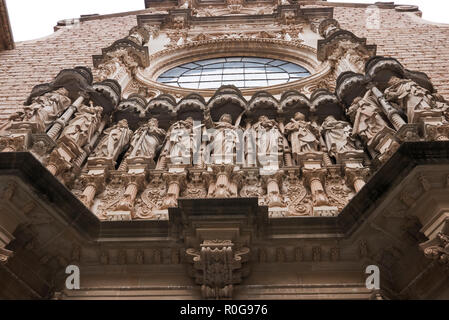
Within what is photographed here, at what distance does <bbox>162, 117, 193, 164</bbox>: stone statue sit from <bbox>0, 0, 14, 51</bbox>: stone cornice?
924 cm

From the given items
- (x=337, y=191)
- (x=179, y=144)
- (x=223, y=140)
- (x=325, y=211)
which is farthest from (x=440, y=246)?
(x=179, y=144)

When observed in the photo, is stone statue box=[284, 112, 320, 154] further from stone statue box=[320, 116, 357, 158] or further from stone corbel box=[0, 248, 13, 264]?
stone corbel box=[0, 248, 13, 264]

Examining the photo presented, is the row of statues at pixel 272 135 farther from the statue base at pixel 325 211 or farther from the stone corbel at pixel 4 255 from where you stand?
the stone corbel at pixel 4 255

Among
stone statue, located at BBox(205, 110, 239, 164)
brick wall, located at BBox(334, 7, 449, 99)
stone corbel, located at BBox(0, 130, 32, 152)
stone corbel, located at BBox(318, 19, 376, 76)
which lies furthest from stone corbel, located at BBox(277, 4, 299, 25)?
stone corbel, located at BBox(0, 130, 32, 152)

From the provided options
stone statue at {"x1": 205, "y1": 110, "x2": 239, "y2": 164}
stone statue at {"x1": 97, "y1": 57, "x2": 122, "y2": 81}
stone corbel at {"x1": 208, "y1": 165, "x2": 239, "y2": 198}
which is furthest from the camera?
stone statue at {"x1": 97, "y1": 57, "x2": 122, "y2": 81}

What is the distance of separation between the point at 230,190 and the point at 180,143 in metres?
1.91

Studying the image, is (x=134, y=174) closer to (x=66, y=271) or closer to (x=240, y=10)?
(x=66, y=271)

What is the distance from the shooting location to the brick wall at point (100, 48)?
11562 mm

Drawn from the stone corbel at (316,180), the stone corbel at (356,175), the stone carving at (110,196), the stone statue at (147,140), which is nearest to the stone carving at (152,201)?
the stone carving at (110,196)

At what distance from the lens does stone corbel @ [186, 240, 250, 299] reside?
507 cm

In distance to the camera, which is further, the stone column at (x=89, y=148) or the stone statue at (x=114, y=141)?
the stone statue at (x=114, y=141)

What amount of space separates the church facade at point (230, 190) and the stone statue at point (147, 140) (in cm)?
5

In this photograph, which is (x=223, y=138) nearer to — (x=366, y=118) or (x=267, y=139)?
(x=267, y=139)
